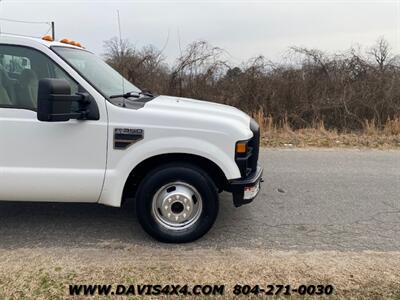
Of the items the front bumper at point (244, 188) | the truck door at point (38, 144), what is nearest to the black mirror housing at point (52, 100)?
the truck door at point (38, 144)

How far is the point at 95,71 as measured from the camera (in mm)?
4301

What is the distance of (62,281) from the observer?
3.26 meters

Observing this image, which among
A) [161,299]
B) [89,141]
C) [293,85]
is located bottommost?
[161,299]

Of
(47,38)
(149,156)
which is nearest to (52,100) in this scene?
(149,156)

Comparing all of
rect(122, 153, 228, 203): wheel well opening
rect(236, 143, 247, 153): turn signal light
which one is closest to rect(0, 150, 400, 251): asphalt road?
rect(122, 153, 228, 203): wheel well opening

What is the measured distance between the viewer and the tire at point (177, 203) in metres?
3.92

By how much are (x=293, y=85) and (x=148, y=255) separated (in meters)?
10.0

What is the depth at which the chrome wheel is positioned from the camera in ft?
13.0

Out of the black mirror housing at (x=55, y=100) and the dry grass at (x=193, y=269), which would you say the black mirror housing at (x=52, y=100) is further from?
the dry grass at (x=193, y=269)

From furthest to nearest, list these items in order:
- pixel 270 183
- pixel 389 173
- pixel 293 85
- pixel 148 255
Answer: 1. pixel 293 85
2. pixel 389 173
3. pixel 270 183
4. pixel 148 255

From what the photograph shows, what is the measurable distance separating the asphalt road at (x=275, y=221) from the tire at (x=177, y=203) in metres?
0.15

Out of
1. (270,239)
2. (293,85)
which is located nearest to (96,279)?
(270,239)

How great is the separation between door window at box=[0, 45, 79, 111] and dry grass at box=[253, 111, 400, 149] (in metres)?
6.21

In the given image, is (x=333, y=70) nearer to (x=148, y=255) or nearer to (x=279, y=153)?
(x=279, y=153)
